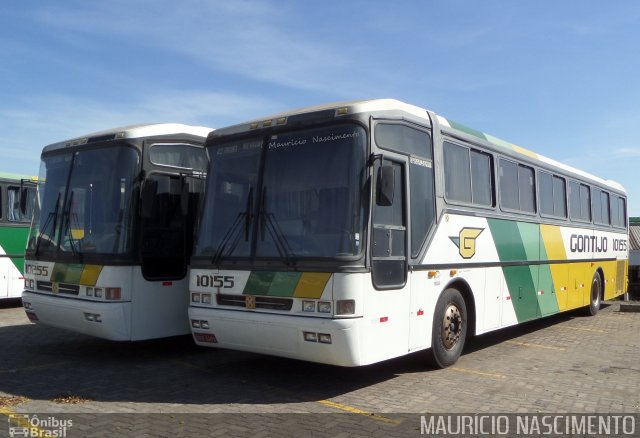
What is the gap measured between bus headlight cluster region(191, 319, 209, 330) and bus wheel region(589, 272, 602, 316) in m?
10.5

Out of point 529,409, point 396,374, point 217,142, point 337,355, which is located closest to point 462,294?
point 396,374

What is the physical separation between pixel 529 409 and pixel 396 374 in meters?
1.99

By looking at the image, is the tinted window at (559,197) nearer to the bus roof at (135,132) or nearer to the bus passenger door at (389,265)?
the bus passenger door at (389,265)

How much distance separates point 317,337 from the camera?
643 centimetres

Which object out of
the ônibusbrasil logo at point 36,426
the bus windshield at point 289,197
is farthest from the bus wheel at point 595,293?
the ônibusbrasil logo at point 36,426

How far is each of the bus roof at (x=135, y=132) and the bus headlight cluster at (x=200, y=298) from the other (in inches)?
97.8

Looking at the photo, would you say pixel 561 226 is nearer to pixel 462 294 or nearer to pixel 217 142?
pixel 462 294

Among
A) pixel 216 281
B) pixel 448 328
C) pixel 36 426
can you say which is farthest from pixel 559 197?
pixel 36 426

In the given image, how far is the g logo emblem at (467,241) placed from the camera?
27.8 feet

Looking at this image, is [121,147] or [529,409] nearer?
[529,409]

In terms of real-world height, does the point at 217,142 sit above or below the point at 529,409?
above

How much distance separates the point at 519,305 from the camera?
1038cm

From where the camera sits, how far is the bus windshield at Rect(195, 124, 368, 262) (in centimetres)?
659

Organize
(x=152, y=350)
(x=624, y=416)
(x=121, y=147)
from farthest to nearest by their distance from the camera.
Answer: (x=152, y=350), (x=121, y=147), (x=624, y=416)
